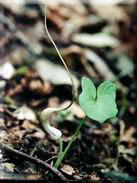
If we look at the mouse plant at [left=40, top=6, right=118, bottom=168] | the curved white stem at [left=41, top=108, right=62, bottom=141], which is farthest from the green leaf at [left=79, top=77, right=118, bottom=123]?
the curved white stem at [left=41, top=108, right=62, bottom=141]

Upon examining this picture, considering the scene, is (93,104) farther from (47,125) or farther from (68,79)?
(68,79)

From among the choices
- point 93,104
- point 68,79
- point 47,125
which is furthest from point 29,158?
point 68,79

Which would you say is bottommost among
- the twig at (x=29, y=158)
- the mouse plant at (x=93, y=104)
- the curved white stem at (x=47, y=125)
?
the twig at (x=29, y=158)

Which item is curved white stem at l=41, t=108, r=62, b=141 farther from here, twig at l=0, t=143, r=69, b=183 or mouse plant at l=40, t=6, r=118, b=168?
twig at l=0, t=143, r=69, b=183

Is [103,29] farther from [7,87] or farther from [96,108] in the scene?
[96,108]

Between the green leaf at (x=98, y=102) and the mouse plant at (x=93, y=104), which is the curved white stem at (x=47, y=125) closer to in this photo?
the mouse plant at (x=93, y=104)

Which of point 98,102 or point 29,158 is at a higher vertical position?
point 98,102

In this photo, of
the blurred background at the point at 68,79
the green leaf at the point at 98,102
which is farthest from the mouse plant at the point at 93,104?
the blurred background at the point at 68,79
